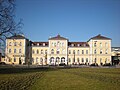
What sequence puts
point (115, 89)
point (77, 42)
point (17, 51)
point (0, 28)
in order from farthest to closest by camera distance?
point (77, 42) < point (17, 51) < point (0, 28) < point (115, 89)

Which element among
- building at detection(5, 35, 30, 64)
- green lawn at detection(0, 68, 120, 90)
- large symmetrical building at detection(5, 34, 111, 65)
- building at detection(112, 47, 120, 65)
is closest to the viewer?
green lawn at detection(0, 68, 120, 90)

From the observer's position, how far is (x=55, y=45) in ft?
323

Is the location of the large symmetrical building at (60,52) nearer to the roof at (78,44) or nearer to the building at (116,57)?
the roof at (78,44)

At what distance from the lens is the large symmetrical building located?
3826 inches

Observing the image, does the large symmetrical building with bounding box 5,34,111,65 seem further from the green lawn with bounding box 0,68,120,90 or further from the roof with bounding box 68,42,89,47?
the green lawn with bounding box 0,68,120,90

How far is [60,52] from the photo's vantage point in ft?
324

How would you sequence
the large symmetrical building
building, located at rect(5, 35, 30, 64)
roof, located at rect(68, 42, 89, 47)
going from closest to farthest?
building, located at rect(5, 35, 30, 64) → the large symmetrical building → roof, located at rect(68, 42, 89, 47)

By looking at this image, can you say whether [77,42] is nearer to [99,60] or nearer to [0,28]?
[99,60]

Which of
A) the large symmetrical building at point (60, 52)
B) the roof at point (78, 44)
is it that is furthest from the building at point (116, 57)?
the roof at point (78, 44)

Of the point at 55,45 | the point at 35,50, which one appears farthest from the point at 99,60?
the point at 35,50

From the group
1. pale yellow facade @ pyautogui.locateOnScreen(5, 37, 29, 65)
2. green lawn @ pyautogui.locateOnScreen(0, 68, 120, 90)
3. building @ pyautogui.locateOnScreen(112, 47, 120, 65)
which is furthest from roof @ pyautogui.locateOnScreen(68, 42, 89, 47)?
green lawn @ pyautogui.locateOnScreen(0, 68, 120, 90)

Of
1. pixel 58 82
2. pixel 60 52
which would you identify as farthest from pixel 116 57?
pixel 58 82

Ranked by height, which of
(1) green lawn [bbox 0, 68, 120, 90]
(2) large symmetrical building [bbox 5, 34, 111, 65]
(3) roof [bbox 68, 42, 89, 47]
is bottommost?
(1) green lawn [bbox 0, 68, 120, 90]

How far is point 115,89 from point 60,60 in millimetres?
85893
